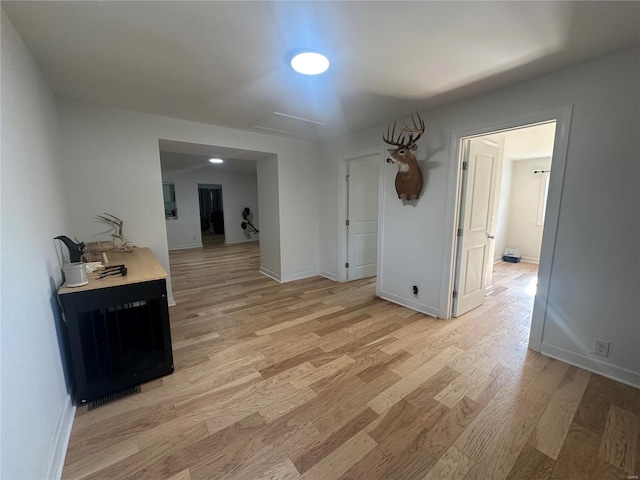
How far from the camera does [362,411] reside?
173 centimetres

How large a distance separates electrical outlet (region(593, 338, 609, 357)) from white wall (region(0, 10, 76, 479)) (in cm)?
349

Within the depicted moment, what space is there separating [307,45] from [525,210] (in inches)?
253

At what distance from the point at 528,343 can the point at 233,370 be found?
8.87ft

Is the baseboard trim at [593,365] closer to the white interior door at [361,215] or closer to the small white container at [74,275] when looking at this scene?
the white interior door at [361,215]

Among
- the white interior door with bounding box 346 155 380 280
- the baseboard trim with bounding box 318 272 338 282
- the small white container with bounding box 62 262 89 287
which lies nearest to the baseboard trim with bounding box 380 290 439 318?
the white interior door with bounding box 346 155 380 280

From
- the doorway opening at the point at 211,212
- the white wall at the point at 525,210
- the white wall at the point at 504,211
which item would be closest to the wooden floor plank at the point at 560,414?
the white wall at the point at 504,211

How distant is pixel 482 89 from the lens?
239cm

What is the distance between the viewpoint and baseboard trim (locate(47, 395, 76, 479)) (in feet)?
4.23

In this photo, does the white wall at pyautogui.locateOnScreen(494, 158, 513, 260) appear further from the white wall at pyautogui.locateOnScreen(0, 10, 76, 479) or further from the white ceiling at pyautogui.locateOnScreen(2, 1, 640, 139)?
the white wall at pyautogui.locateOnScreen(0, 10, 76, 479)

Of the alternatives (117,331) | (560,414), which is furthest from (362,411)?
(117,331)

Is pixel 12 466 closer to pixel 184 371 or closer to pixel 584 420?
pixel 184 371

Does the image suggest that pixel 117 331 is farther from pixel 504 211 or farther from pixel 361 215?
pixel 504 211

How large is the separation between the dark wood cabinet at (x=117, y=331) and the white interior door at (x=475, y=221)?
9.80 feet

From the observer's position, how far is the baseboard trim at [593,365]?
194 cm
